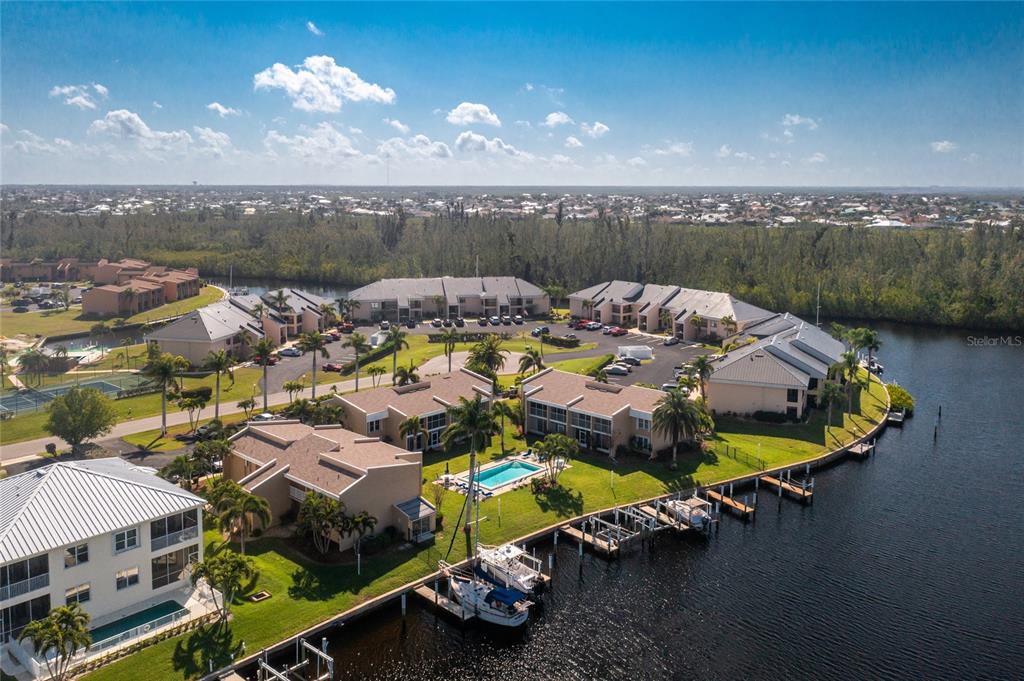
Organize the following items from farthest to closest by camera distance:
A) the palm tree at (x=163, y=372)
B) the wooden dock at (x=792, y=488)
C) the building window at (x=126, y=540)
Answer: the palm tree at (x=163, y=372)
the wooden dock at (x=792, y=488)
the building window at (x=126, y=540)

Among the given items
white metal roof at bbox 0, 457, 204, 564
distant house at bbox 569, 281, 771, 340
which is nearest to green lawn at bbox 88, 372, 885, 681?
white metal roof at bbox 0, 457, 204, 564

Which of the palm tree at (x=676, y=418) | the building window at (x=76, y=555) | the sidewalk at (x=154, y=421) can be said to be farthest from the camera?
the sidewalk at (x=154, y=421)

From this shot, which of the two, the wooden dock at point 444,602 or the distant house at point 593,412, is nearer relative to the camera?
the wooden dock at point 444,602

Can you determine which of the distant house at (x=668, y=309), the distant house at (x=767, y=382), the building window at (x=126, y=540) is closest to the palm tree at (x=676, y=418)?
the distant house at (x=767, y=382)

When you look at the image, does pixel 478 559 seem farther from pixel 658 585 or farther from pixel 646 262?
pixel 646 262

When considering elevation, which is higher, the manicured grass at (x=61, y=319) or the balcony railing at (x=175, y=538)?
the balcony railing at (x=175, y=538)
